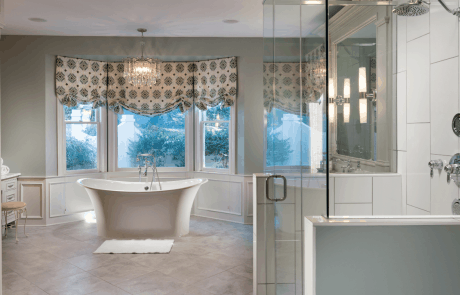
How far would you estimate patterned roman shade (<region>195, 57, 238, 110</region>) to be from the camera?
4.99m

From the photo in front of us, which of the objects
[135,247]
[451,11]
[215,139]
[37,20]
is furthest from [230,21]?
[451,11]

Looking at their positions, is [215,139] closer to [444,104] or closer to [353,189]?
[353,189]

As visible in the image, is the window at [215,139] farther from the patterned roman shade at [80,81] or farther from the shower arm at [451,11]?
the shower arm at [451,11]

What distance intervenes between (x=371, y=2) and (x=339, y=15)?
22 centimetres

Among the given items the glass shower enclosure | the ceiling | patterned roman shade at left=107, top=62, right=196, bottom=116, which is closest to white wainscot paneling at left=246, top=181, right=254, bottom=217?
patterned roman shade at left=107, top=62, right=196, bottom=116

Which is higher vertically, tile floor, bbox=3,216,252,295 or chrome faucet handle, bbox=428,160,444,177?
→ chrome faucet handle, bbox=428,160,444,177

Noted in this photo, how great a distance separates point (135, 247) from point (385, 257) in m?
3.06

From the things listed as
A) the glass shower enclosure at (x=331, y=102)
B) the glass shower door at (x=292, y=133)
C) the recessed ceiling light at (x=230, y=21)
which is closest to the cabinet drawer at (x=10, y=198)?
the recessed ceiling light at (x=230, y=21)

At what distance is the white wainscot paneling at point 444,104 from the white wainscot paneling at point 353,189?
318 mm

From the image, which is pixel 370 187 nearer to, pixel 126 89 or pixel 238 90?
pixel 238 90

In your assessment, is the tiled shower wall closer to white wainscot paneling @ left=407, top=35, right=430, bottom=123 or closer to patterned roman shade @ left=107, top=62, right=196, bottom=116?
white wainscot paneling @ left=407, top=35, right=430, bottom=123

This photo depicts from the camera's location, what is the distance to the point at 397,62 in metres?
1.54

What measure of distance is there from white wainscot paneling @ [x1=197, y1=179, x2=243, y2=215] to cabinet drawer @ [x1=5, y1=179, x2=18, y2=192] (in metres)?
2.52

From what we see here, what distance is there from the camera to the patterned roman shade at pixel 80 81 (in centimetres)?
489
